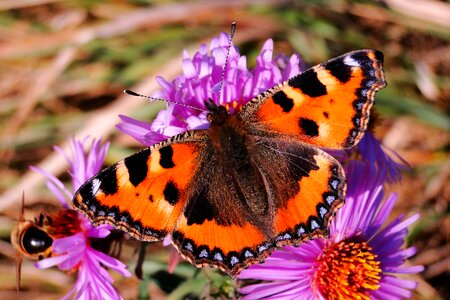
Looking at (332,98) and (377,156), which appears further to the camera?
(377,156)

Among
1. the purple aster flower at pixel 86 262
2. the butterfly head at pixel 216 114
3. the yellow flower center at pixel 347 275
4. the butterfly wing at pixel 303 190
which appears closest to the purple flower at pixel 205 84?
the butterfly head at pixel 216 114

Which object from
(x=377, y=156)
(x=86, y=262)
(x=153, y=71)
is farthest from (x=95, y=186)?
(x=153, y=71)

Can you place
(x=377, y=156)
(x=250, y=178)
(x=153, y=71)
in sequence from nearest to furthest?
(x=250, y=178) → (x=377, y=156) → (x=153, y=71)

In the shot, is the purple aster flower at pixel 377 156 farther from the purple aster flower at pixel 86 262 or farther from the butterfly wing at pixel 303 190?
the purple aster flower at pixel 86 262

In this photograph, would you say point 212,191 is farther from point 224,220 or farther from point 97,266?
point 97,266

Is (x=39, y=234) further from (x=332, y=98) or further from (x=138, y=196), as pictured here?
(x=332, y=98)

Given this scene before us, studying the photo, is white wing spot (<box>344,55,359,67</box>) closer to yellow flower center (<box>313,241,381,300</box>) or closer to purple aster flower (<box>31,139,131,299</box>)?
yellow flower center (<box>313,241,381,300</box>)
